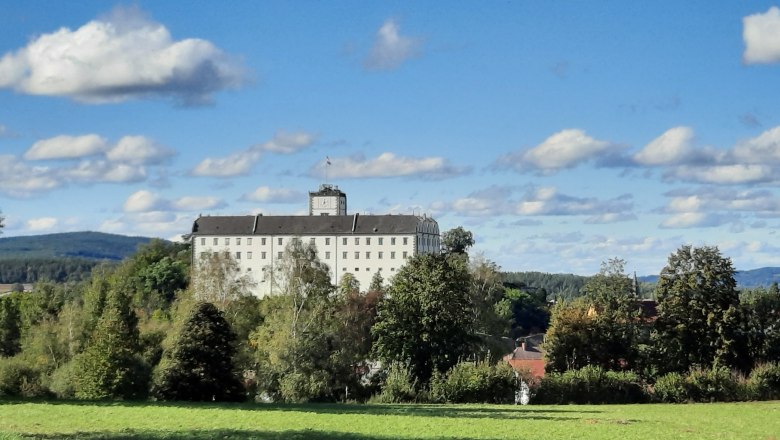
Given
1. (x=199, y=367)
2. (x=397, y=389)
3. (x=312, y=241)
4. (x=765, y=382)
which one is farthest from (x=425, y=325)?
(x=312, y=241)

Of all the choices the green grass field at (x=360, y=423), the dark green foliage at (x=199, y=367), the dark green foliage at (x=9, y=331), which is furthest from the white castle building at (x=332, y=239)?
the green grass field at (x=360, y=423)

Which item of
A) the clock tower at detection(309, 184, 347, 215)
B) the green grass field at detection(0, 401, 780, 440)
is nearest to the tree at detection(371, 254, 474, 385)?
the green grass field at detection(0, 401, 780, 440)

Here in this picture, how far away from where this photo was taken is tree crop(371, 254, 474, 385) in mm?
70062

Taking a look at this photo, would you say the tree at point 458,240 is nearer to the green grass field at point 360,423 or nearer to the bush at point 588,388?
the bush at point 588,388

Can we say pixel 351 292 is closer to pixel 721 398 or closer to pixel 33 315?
pixel 33 315

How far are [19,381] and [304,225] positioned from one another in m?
95.4

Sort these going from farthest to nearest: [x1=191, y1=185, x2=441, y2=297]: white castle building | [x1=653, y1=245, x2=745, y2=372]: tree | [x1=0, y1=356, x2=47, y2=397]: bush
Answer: [x1=191, y1=185, x2=441, y2=297]: white castle building < [x1=653, y1=245, x2=745, y2=372]: tree < [x1=0, y1=356, x2=47, y2=397]: bush

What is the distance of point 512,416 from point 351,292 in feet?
169

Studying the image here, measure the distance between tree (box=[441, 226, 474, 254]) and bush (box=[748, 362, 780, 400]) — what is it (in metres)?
93.0

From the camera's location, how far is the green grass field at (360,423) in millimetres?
34562

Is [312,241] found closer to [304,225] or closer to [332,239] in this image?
[332,239]

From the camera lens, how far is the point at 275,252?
157 m

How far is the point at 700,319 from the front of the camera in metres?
70.3

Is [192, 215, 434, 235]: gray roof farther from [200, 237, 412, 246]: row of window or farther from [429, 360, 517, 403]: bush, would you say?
[429, 360, 517, 403]: bush
